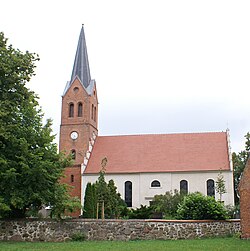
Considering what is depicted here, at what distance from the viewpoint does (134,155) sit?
46812 mm

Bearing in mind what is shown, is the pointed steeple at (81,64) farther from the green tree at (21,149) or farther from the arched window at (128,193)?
the green tree at (21,149)

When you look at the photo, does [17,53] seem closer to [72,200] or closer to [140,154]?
[72,200]

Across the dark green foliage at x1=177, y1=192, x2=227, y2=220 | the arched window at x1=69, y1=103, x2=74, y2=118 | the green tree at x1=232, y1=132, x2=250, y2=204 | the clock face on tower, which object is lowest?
the dark green foliage at x1=177, y1=192, x2=227, y2=220

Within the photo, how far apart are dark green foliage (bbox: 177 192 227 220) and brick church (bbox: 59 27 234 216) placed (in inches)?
803

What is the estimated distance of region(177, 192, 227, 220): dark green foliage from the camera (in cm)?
2200

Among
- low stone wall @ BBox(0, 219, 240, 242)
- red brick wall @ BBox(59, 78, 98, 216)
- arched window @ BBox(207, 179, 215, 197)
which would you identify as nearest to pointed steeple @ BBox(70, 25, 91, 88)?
red brick wall @ BBox(59, 78, 98, 216)

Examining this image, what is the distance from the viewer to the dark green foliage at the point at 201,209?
72.2 feet

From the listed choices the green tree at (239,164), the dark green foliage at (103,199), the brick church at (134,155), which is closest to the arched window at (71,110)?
the brick church at (134,155)

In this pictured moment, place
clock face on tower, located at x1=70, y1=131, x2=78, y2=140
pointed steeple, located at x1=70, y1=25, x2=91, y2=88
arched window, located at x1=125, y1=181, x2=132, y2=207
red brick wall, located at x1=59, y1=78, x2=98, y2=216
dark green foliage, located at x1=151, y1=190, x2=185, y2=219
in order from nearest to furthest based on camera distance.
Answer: dark green foliage, located at x1=151, y1=190, x2=185, y2=219, arched window, located at x1=125, y1=181, x2=132, y2=207, red brick wall, located at x1=59, y1=78, x2=98, y2=216, clock face on tower, located at x1=70, y1=131, x2=78, y2=140, pointed steeple, located at x1=70, y1=25, x2=91, y2=88

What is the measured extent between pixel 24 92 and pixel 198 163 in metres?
27.3

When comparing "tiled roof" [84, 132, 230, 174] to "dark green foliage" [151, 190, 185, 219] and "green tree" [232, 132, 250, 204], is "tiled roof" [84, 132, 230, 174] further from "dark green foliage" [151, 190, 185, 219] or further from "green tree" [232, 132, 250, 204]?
"dark green foliage" [151, 190, 185, 219]

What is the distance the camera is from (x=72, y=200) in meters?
22.5

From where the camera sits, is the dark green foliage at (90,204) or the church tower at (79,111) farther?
the church tower at (79,111)

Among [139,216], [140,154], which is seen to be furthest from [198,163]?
[139,216]
